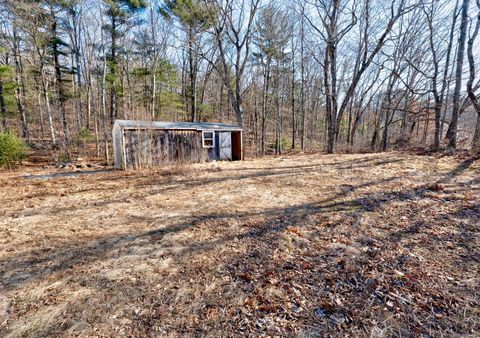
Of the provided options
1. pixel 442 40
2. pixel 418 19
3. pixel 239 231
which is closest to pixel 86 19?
pixel 239 231

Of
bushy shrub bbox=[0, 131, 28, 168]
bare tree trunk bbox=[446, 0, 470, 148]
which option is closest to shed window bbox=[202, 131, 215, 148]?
bushy shrub bbox=[0, 131, 28, 168]

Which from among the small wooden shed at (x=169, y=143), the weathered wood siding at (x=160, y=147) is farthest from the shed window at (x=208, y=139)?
the weathered wood siding at (x=160, y=147)

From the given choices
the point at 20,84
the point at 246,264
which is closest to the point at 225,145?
the point at 246,264

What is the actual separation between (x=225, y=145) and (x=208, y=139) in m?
1.06

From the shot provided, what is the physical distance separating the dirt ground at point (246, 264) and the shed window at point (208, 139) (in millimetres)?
6508

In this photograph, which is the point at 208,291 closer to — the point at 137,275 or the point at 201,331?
the point at 201,331

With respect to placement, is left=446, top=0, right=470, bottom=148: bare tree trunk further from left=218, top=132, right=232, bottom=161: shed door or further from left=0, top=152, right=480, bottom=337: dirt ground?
left=218, top=132, right=232, bottom=161: shed door

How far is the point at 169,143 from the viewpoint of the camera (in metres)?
10.0

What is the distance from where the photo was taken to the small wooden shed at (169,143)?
9.08 meters

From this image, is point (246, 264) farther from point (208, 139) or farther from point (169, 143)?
point (208, 139)

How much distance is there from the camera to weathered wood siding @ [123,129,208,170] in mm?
9117

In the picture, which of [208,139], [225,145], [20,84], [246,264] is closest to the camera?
[246,264]

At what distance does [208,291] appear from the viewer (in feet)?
6.60

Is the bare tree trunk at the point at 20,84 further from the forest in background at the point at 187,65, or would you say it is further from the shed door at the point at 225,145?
the shed door at the point at 225,145
